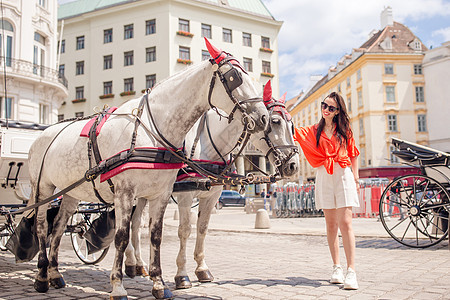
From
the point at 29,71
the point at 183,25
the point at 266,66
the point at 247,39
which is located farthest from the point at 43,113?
the point at 266,66

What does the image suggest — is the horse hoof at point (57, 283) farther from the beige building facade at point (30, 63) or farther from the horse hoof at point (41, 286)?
the beige building facade at point (30, 63)

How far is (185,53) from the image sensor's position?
3897 cm

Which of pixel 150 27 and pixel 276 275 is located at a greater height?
pixel 150 27

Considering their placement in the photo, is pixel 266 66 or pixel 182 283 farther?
pixel 266 66

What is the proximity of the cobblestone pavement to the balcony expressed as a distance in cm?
2084

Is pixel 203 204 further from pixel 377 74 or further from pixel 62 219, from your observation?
pixel 377 74

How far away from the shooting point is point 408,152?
7664 millimetres

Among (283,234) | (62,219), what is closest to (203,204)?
(62,219)

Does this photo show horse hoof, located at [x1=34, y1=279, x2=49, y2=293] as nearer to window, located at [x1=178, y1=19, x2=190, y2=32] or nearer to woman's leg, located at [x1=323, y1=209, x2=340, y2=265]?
woman's leg, located at [x1=323, y1=209, x2=340, y2=265]

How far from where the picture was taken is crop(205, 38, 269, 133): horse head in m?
3.76

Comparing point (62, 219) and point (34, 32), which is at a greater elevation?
point (34, 32)

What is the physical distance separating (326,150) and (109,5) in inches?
1627

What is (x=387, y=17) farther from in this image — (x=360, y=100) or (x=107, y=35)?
(x=107, y=35)

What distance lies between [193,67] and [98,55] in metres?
39.3
